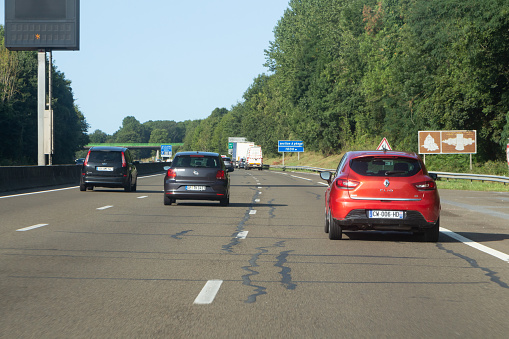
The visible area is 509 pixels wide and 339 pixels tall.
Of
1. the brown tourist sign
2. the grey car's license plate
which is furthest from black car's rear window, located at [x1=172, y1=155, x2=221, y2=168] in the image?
the brown tourist sign

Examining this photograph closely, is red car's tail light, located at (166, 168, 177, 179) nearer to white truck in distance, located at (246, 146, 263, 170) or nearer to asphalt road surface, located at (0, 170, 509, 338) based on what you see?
asphalt road surface, located at (0, 170, 509, 338)

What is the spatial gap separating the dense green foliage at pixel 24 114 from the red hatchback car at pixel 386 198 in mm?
62486

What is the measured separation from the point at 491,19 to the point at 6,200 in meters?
32.6

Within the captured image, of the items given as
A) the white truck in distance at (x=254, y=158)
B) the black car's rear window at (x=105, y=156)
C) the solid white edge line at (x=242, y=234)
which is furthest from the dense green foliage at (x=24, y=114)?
the solid white edge line at (x=242, y=234)

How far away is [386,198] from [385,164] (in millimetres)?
782

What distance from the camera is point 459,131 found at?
165ft

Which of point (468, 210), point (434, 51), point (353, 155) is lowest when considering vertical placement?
point (468, 210)

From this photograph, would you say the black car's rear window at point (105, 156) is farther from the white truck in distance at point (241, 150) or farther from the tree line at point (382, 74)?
the white truck in distance at point (241, 150)

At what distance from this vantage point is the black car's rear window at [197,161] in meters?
21.1

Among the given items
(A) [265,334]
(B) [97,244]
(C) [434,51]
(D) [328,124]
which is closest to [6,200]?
(B) [97,244]

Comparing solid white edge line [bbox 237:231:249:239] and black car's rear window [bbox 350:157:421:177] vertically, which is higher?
black car's rear window [bbox 350:157:421:177]

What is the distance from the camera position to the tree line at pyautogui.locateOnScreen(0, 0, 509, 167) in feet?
159

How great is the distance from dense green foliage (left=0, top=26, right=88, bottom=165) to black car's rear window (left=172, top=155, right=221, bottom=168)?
52747 mm

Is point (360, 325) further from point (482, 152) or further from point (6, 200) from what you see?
point (482, 152)
